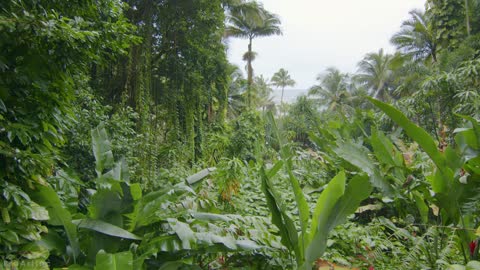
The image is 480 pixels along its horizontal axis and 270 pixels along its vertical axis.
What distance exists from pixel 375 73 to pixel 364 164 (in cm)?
2558

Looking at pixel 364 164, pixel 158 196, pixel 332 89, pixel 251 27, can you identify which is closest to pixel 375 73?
pixel 332 89

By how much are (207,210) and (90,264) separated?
1.07m

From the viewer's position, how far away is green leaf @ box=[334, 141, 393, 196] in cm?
269

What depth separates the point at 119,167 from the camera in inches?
106

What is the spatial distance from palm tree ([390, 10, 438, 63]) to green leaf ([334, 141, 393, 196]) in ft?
42.2

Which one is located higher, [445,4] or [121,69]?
[445,4]

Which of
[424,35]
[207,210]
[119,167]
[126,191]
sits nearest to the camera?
[126,191]

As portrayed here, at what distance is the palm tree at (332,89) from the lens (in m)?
26.9

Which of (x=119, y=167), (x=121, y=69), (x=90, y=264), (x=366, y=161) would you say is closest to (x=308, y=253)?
(x=366, y=161)

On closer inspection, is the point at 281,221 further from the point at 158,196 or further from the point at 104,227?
the point at 104,227

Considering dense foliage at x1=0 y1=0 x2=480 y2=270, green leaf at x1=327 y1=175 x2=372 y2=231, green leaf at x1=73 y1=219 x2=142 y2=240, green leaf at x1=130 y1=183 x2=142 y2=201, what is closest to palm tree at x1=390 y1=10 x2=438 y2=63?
dense foliage at x1=0 y1=0 x2=480 y2=270

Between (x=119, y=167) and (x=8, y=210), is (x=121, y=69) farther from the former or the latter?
(x=8, y=210)

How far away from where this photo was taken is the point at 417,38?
1461cm

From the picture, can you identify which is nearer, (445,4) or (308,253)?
(308,253)
